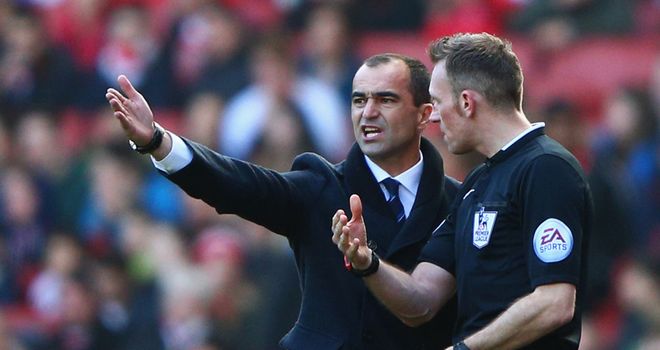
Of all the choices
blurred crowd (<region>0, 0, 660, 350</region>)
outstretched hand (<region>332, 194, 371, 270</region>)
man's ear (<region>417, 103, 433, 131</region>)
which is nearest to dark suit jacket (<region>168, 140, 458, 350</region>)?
man's ear (<region>417, 103, 433, 131</region>)

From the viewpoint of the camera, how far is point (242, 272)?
928 centimetres

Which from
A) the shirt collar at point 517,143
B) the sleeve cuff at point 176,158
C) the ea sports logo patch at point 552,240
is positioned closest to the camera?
the ea sports logo patch at point 552,240

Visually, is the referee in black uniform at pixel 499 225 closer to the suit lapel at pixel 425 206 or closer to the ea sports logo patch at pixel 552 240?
the ea sports logo patch at pixel 552 240

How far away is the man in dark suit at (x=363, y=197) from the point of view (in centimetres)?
496

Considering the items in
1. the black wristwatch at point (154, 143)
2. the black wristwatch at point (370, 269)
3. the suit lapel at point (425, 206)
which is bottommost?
the black wristwatch at point (370, 269)

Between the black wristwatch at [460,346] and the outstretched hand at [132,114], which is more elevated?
the outstretched hand at [132,114]

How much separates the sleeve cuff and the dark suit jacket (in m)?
0.25

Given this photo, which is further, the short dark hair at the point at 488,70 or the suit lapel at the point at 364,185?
the suit lapel at the point at 364,185

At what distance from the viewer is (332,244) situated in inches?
204

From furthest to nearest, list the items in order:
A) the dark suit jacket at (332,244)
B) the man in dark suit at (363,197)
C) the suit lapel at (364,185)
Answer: the suit lapel at (364,185) → the dark suit jacket at (332,244) → the man in dark suit at (363,197)

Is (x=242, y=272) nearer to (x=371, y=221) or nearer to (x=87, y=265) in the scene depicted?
(x=87, y=265)

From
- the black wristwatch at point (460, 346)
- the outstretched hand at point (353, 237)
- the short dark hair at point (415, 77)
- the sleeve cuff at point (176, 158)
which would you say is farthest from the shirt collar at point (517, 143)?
the sleeve cuff at point (176, 158)

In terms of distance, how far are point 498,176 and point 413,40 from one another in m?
5.61

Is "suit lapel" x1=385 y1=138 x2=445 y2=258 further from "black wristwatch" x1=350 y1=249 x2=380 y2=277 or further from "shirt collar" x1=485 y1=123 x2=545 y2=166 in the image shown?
"shirt collar" x1=485 y1=123 x2=545 y2=166
